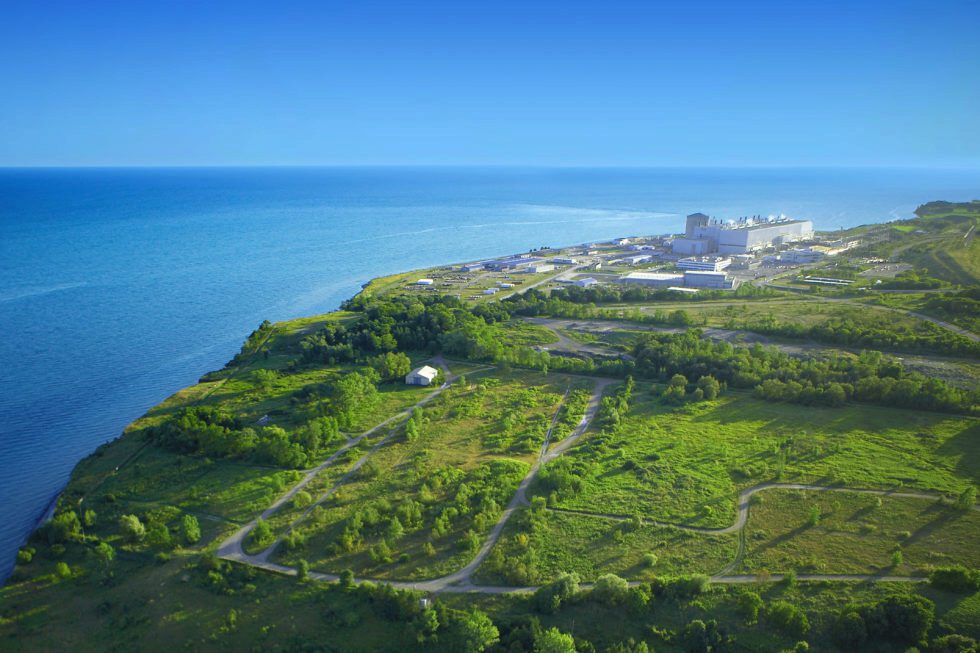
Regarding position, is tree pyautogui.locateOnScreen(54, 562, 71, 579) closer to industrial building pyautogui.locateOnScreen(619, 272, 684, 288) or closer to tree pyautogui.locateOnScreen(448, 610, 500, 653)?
tree pyautogui.locateOnScreen(448, 610, 500, 653)

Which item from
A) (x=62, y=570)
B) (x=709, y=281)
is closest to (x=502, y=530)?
(x=62, y=570)

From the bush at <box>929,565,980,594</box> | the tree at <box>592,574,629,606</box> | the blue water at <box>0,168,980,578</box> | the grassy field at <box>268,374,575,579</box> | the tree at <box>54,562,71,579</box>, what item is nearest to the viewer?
the tree at <box>592,574,629,606</box>

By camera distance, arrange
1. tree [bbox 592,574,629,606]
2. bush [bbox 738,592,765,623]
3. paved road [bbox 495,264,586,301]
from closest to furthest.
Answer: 1. bush [bbox 738,592,765,623]
2. tree [bbox 592,574,629,606]
3. paved road [bbox 495,264,586,301]

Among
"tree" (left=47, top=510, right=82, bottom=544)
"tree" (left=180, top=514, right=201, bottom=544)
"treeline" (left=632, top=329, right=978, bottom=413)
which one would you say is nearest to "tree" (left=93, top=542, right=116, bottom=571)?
"tree" (left=47, top=510, right=82, bottom=544)

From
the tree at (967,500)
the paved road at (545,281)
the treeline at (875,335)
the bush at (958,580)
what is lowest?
the bush at (958,580)

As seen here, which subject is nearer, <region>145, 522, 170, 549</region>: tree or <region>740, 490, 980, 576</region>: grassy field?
<region>740, 490, 980, 576</region>: grassy field

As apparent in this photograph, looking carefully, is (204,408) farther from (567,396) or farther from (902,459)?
(902,459)

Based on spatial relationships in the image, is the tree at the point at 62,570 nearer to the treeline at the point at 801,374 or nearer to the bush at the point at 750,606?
the bush at the point at 750,606

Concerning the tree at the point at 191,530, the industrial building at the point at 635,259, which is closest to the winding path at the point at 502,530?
the tree at the point at 191,530
